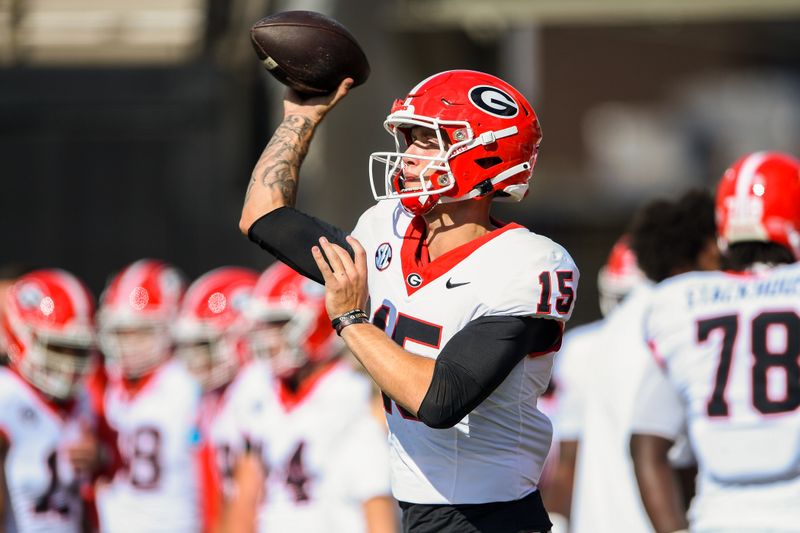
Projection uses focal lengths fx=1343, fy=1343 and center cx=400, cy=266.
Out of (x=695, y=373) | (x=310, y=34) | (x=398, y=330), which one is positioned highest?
(x=310, y=34)

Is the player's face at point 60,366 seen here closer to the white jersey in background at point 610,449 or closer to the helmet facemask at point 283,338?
the helmet facemask at point 283,338


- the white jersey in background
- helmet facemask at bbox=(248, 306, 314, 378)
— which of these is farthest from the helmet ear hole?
helmet facemask at bbox=(248, 306, 314, 378)

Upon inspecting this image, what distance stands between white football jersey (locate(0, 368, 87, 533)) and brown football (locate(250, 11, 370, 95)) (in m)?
2.48

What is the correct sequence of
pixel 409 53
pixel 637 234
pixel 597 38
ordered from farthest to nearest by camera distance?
pixel 597 38 → pixel 409 53 → pixel 637 234

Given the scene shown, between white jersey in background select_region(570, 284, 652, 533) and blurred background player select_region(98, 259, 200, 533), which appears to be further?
blurred background player select_region(98, 259, 200, 533)

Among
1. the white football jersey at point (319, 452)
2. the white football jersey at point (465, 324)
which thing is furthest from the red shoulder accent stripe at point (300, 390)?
the white football jersey at point (465, 324)

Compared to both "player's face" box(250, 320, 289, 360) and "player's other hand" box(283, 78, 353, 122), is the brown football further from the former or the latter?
"player's face" box(250, 320, 289, 360)

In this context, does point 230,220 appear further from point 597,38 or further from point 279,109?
point 597,38

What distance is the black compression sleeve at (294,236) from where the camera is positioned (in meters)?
3.52

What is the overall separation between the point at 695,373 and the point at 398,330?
1205 mm

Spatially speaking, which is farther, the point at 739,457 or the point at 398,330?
the point at 739,457

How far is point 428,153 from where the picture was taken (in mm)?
3488

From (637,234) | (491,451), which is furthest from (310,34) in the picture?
(637,234)

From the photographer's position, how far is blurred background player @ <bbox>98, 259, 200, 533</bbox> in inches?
267
